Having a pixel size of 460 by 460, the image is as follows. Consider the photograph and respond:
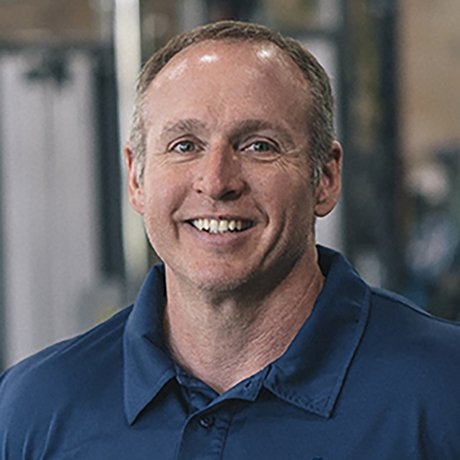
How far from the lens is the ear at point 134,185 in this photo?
1786 millimetres

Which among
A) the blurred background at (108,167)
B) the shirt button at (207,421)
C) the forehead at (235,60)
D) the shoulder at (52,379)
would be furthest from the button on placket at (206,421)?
the blurred background at (108,167)

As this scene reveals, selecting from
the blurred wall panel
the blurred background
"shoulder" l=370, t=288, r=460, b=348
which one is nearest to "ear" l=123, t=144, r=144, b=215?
"shoulder" l=370, t=288, r=460, b=348

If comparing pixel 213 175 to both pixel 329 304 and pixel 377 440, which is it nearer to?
pixel 329 304

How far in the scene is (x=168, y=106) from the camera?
169 centimetres

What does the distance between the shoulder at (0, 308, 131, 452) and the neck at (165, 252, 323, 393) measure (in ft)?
0.44

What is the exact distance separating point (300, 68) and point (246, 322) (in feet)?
1.17

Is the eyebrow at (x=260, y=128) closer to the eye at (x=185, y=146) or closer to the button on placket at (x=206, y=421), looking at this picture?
the eye at (x=185, y=146)

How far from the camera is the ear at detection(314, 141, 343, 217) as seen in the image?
1747 millimetres

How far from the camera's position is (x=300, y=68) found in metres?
1.70

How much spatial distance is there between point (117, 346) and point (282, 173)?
387mm

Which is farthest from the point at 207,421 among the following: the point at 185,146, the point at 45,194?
the point at 45,194

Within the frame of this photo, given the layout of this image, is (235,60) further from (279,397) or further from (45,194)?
(45,194)

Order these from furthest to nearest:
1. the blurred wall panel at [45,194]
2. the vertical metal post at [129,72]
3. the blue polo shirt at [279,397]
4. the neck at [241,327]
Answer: the blurred wall panel at [45,194] → the vertical metal post at [129,72] → the neck at [241,327] → the blue polo shirt at [279,397]

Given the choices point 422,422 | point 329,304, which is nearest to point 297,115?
point 329,304
